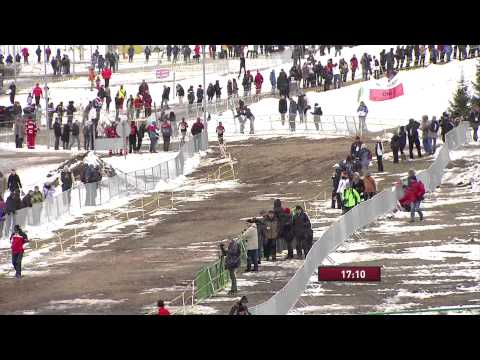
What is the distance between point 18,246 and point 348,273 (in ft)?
20.6

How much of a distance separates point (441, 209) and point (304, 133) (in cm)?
1323

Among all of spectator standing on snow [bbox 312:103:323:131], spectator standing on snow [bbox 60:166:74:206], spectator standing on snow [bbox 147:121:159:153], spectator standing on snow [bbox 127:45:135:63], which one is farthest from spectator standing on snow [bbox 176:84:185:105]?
spectator standing on snow [bbox 60:166:74:206]

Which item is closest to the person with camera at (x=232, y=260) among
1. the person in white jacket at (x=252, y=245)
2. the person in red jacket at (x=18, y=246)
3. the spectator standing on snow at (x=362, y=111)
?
the person in white jacket at (x=252, y=245)

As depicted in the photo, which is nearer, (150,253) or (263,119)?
(150,253)

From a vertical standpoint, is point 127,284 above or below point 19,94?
below

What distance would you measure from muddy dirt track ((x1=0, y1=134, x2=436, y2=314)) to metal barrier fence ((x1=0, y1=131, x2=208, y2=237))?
88 centimetres

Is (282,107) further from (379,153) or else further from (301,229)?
(301,229)

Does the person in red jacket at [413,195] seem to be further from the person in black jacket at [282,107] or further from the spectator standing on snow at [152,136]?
the person in black jacket at [282,107]

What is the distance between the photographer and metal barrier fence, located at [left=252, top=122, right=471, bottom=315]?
2308cm

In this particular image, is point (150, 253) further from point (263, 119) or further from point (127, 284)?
point (263, 119)

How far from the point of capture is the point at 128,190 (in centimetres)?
3706

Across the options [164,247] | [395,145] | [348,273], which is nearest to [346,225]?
[348,273]

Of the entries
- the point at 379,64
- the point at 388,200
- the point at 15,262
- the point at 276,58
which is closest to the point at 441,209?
the point at 388,200
